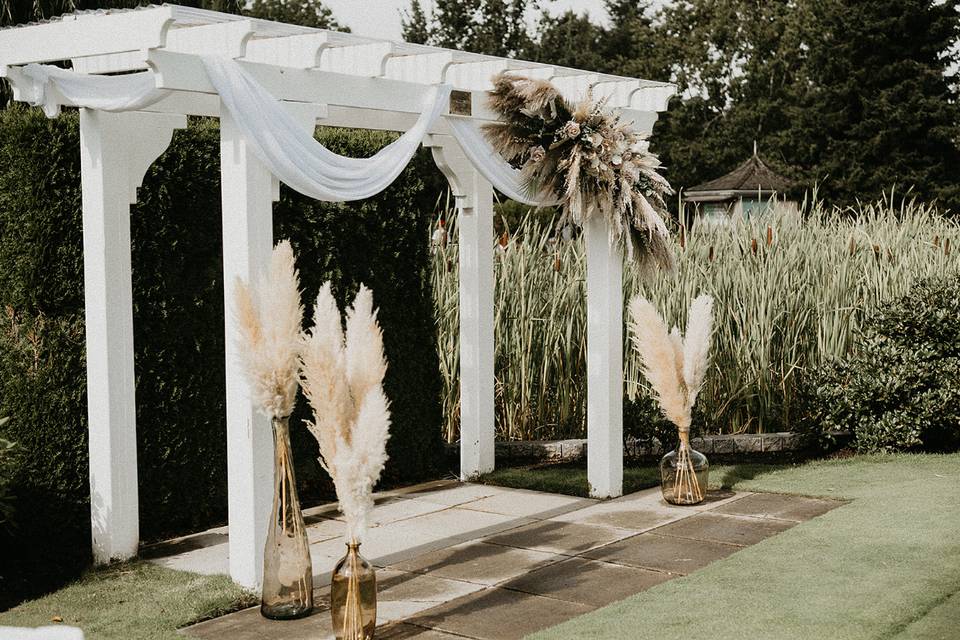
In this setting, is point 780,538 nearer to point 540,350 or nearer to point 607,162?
point 607,162

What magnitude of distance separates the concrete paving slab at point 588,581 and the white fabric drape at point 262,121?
80.9 inches

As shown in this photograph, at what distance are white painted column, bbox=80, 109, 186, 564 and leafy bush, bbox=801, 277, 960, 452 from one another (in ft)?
17.1

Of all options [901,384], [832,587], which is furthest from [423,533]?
[901,384]

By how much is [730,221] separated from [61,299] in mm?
6013

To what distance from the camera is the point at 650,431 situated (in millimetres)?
7988

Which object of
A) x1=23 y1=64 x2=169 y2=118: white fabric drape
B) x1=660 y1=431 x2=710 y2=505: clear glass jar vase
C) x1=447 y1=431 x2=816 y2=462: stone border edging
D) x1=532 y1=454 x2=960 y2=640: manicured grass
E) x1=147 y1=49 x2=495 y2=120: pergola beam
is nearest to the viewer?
x1=532 y1=454 x2=960 y2=640: manicured grass

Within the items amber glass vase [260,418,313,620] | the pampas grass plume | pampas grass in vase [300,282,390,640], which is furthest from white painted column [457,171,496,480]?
pampas grass in vase [300,282,390,640]

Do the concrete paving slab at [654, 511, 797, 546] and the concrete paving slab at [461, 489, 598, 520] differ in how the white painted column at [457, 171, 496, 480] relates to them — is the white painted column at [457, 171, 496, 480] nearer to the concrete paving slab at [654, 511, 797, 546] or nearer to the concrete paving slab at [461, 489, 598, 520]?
the concrete paving slab at [461, 489, 598, 520]

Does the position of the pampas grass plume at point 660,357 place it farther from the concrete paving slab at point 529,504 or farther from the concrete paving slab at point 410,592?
the concrete paving slab at point 410,592

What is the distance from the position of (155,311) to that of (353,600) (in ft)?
8.38

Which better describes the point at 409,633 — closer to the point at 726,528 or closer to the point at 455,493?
the point at 726,528

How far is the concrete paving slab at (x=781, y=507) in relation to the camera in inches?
250

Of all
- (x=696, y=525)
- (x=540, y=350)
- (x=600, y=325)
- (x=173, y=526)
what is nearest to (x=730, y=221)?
(x=540, y=350)

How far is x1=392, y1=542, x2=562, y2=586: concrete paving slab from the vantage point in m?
5.23
